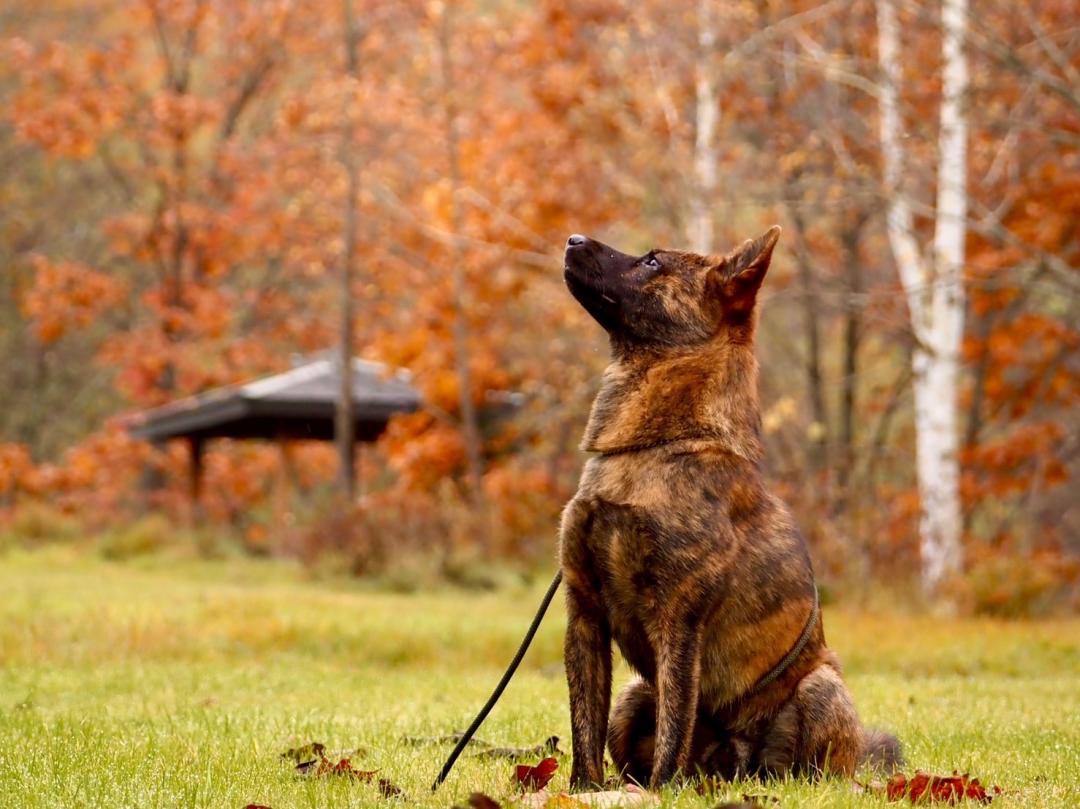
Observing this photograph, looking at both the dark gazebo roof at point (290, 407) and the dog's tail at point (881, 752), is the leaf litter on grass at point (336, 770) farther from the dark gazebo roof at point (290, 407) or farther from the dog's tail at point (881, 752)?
the dark gazebo roof at point (290, 407)

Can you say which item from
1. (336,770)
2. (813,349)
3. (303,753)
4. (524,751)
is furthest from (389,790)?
(813,349)

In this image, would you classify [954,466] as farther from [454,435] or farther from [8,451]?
[8,451]

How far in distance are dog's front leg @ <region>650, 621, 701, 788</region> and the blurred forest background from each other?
8.31 meters

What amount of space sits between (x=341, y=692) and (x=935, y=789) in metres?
4.87

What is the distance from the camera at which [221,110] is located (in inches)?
1234

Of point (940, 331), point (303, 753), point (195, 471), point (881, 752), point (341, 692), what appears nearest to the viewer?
point (881, 752)

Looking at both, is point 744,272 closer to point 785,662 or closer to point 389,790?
point 785,662

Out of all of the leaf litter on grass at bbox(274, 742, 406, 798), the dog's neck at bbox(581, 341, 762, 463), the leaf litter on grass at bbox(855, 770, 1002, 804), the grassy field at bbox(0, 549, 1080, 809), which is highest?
the dog's neck at bbox(581, 341, 762, 463)

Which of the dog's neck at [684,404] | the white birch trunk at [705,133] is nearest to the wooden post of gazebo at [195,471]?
the white birch trunk at [705,133]

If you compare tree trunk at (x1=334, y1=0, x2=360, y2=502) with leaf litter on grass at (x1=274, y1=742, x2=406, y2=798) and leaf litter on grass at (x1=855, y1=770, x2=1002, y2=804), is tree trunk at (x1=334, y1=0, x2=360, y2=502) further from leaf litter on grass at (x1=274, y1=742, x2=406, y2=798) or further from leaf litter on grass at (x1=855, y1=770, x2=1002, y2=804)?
leaf litter on grass at (x1=855, y1=770, x2=1002, y2=804)

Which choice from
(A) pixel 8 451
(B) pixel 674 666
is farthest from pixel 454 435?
(B) pixel 674 666

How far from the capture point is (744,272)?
4680 mm

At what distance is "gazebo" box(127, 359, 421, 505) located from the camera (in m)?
22.8

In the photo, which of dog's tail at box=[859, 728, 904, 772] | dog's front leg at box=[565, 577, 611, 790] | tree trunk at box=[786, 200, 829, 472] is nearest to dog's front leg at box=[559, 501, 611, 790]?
dog's front leg at box=[565, 577, 611, 790]
